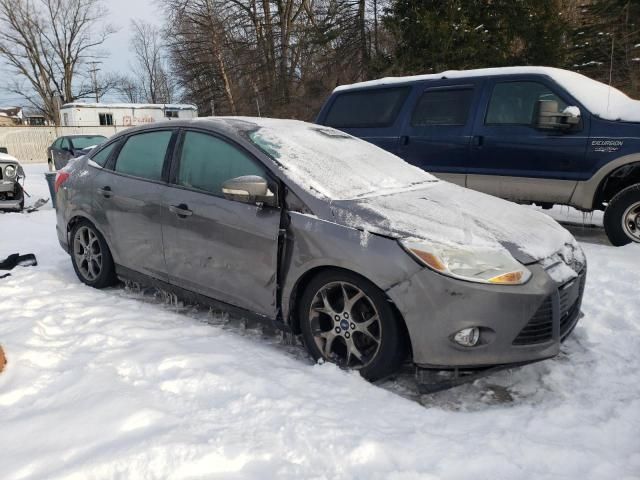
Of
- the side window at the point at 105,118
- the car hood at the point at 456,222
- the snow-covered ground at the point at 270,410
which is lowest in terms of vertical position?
the snow-covered ground at the point at 270,410

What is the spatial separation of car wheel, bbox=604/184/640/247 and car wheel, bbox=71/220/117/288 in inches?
198

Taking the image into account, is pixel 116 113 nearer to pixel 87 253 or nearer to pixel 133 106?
pixel 133 106

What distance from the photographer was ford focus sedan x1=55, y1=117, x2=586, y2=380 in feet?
8.30

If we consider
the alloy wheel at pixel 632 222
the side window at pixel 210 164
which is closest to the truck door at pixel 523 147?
the alloy wheel at pixel 632 222

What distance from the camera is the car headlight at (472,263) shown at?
251 centimetres

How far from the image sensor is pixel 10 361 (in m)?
2.86

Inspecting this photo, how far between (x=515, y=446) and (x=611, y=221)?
13.0 feet

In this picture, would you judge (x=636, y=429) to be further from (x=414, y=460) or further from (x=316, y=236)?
(x=316, y=236)

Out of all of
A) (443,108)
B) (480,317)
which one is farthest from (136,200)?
(443,108)

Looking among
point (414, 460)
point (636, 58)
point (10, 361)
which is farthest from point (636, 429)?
point (636, 58)

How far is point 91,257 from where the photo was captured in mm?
4496

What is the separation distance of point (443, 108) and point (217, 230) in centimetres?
406

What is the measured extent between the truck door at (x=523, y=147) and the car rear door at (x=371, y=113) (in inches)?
42.9

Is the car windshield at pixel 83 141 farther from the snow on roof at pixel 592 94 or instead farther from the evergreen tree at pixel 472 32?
the snow on roof at pixel 592 94
